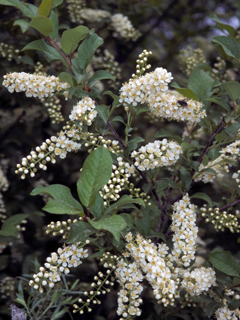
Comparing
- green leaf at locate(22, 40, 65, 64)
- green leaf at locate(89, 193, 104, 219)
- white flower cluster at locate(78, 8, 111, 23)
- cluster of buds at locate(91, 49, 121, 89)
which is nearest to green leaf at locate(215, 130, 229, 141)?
green leaf at locate(89, 193, 104, 219)

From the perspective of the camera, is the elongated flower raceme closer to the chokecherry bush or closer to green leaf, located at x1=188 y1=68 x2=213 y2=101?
the chokecherry bush

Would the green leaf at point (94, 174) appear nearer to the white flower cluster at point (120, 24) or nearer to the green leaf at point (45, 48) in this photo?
the green leaf at point (45, 48)

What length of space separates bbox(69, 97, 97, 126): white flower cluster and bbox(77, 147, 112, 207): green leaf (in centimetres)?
17

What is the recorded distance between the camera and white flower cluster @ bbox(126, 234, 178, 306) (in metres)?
1.04

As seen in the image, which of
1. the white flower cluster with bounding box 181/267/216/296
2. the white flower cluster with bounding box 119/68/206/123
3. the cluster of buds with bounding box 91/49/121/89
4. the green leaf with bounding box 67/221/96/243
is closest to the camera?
the green leaf with bounding box 67/221/96/243

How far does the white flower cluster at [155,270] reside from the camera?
1039 mm

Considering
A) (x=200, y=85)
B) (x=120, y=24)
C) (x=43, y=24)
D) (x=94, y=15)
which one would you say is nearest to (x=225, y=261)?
(x=200, y=85)

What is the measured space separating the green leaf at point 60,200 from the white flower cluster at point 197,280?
53 centimetres

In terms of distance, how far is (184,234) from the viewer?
1180 mm

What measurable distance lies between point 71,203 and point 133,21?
6.42 feet

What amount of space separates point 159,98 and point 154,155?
0.21m

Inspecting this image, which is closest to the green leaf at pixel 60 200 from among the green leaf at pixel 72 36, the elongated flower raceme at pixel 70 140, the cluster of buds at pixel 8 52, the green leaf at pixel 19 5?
the elongated flower raceme at pixel 70 140

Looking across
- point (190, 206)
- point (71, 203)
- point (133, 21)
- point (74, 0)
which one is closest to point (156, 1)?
point (133, 21)

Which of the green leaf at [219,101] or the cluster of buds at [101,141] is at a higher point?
the green leaf at [219,101]
